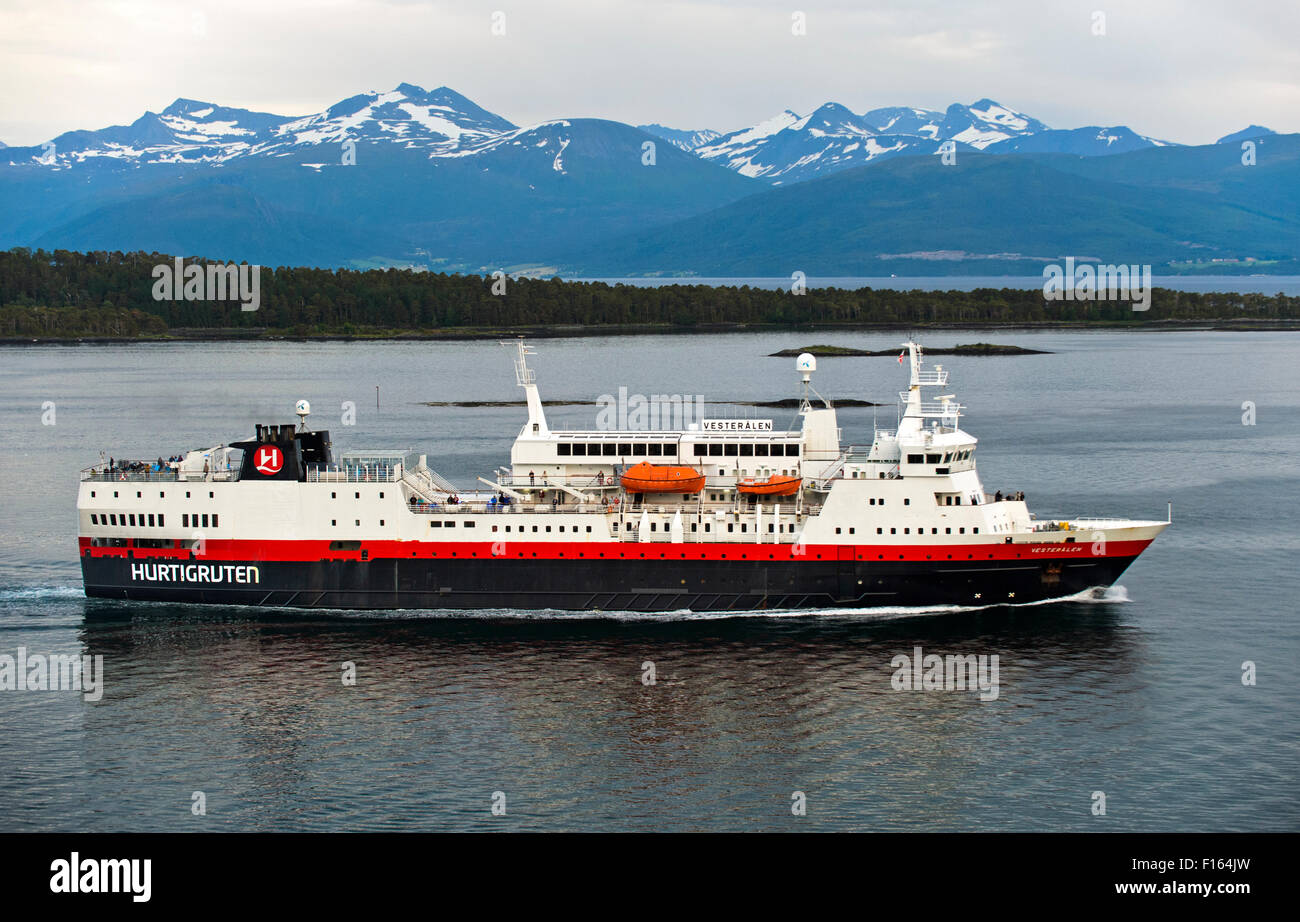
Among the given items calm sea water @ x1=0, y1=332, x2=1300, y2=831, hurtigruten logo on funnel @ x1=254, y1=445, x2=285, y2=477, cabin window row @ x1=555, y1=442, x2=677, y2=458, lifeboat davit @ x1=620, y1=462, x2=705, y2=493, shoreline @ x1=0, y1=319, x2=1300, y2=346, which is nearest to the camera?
calm sea water @ x1=0, y1=332, x2=1300, y2=831

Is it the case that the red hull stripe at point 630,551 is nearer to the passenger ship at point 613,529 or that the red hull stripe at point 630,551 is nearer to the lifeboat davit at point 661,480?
the passenger ship at point 613,529

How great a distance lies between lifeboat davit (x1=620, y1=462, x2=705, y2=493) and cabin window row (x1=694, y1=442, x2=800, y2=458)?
1.13 metres

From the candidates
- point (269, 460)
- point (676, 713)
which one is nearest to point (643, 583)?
point (676, 713)

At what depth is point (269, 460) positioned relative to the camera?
40.0 m

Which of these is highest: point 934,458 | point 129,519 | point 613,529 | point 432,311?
point 432,311

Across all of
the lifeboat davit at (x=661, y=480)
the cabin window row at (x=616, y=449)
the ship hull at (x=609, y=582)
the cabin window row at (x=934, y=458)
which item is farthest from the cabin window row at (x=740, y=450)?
the cabin window row at (x=934, y=458)

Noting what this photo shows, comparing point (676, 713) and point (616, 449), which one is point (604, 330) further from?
point (676, 713)

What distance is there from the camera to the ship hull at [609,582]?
3909 centimetres

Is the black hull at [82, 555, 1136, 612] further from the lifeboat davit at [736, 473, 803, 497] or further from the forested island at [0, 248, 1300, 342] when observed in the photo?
the forested island at [0, 248, 1300, 342]

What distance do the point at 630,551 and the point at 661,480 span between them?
2195 millimetres

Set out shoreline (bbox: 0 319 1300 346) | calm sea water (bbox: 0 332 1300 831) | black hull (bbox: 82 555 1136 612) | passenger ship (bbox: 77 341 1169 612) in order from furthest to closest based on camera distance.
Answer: shoreline (bbox: 0 319 1300 346), black hull (bbox: 82 555 1136 612), passenger ship (bbox: 77 341 1169 612), calm sea water (bbox: 0 332 1300 831)

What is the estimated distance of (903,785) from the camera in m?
28.5

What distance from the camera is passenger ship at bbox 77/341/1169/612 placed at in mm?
38844

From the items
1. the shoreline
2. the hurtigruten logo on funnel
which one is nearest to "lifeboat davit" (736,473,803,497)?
the hurtigruten logo on funnel
